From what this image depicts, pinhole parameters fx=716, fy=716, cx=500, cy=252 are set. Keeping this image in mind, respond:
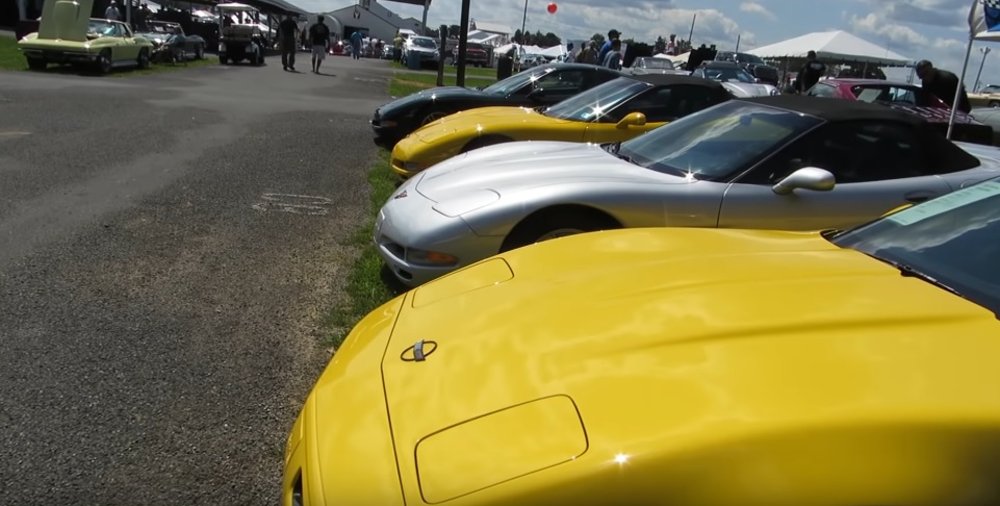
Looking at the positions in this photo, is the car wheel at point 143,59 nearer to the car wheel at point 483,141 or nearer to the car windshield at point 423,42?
the car windshield at point 423,42

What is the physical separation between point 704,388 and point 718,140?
10.9ft

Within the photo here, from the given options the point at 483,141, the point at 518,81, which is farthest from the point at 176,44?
the point at 483,141

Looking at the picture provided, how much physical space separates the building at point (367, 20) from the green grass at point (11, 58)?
39741 millimetres

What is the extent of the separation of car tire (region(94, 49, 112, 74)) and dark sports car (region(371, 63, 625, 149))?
13.0 m

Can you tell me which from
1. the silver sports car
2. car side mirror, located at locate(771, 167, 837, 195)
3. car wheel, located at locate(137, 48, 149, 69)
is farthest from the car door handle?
car wheel, located at locate(137, 48, 149, 69)

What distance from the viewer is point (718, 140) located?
4535 mm

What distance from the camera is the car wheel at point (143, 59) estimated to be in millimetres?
20781

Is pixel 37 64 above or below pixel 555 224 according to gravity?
above

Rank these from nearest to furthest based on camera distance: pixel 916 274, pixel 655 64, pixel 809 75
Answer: pixel 916 274 < pixel 809 75 < pixel 655 64

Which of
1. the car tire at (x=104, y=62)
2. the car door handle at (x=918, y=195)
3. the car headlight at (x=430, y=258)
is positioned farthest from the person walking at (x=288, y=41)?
the car door handle at (x=918, y=195)

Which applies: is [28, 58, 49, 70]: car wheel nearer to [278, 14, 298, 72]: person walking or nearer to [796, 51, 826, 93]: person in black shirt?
[278, 14, 298, 72]: person walking

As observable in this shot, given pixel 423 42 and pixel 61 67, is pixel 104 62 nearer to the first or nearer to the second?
pixel 61 67

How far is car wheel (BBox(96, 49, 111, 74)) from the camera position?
18312mm

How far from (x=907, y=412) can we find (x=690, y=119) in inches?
151
